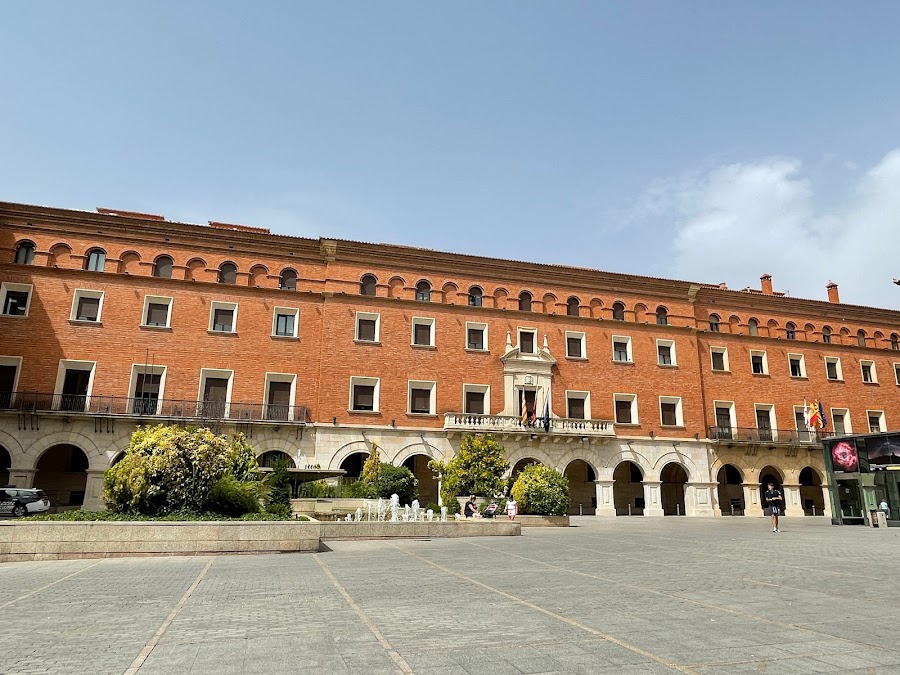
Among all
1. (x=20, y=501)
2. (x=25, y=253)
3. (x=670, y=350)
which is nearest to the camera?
(x=20, y=501)

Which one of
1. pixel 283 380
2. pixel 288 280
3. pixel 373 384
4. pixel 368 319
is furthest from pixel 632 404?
pixel 288 280

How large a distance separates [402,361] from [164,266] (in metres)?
11.9

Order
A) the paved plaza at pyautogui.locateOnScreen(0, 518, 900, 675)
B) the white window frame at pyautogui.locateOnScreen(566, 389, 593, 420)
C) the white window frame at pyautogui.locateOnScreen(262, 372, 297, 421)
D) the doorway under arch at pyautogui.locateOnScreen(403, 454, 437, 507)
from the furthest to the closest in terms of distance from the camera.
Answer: the white window frame at pyautogui.locateOnScreen(566, 389, 593, 420) < the doorway under arch at pyautogui.locateOnScreen(403, 454, 437, 507) < the white window frame at pyautogui.locateOnScreen(262, 372, 297, 421) < the paved plaza at pyautogui.locateOnScreen(0, 518, 900, 675)

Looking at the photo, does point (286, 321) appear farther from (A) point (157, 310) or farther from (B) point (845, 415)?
(B) point (845, 415)

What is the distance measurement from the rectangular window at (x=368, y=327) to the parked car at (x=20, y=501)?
47.0 ft

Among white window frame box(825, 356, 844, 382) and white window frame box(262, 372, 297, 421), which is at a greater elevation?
white window frame box(825, 356, 844, 382)

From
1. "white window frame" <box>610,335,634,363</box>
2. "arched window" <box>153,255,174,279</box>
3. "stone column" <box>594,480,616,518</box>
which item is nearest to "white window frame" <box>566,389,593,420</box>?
"white window frame" <box>610,335,634,363</box>

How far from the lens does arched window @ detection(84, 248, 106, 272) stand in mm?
27750

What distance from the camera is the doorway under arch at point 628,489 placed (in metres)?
33.7

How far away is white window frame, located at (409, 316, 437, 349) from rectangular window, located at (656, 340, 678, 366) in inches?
495

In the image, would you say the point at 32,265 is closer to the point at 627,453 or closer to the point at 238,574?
the point at 238,574

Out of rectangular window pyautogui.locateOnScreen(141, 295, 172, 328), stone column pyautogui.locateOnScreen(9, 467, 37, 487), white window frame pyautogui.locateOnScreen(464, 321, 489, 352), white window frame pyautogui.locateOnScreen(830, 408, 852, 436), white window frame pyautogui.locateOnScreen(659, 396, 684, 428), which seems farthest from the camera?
white window frame pyautogui.locateOnScreen(830, 408, 852, 436)

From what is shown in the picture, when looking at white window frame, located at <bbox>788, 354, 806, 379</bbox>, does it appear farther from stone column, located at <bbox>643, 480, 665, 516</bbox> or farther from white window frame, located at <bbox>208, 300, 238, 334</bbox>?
white window frame, located at <bbox>208, 300, 238, 334</bbox>

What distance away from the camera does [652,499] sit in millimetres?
31391
